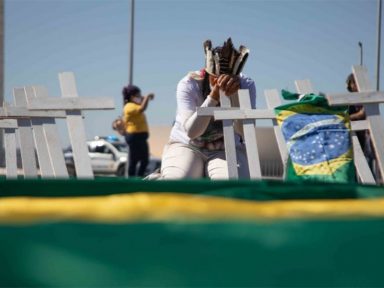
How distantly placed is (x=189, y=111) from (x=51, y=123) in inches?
35.8

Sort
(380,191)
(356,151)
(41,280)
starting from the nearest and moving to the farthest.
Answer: (41,280) → (380,191) → (356,151)

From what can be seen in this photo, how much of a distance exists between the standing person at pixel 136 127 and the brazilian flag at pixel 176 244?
25.7 ft

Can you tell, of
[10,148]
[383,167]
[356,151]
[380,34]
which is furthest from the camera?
[380,34]

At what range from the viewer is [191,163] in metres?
4.12

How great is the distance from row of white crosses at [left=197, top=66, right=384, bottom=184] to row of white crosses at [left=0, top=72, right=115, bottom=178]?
0.78 metres

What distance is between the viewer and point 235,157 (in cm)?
414

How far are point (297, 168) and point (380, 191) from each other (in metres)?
0.92

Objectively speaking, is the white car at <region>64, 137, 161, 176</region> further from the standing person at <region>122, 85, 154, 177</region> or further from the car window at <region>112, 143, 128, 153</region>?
the standing person at <region>122, 85, 154, 177</region>

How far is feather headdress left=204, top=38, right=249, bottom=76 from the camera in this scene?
379cm

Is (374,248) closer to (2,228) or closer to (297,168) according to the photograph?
(2,228)

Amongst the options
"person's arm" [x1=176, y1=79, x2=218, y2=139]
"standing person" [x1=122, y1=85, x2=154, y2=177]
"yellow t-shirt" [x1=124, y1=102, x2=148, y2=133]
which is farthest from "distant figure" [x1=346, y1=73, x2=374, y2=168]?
"yellow t-shirt" [x1=124, y1=102, x2=148, y2=133]

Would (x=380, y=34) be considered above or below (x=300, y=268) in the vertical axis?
above

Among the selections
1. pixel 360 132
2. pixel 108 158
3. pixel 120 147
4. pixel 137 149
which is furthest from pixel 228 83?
pixel 120 147

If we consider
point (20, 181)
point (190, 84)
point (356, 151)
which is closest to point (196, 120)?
point (190, 84)
